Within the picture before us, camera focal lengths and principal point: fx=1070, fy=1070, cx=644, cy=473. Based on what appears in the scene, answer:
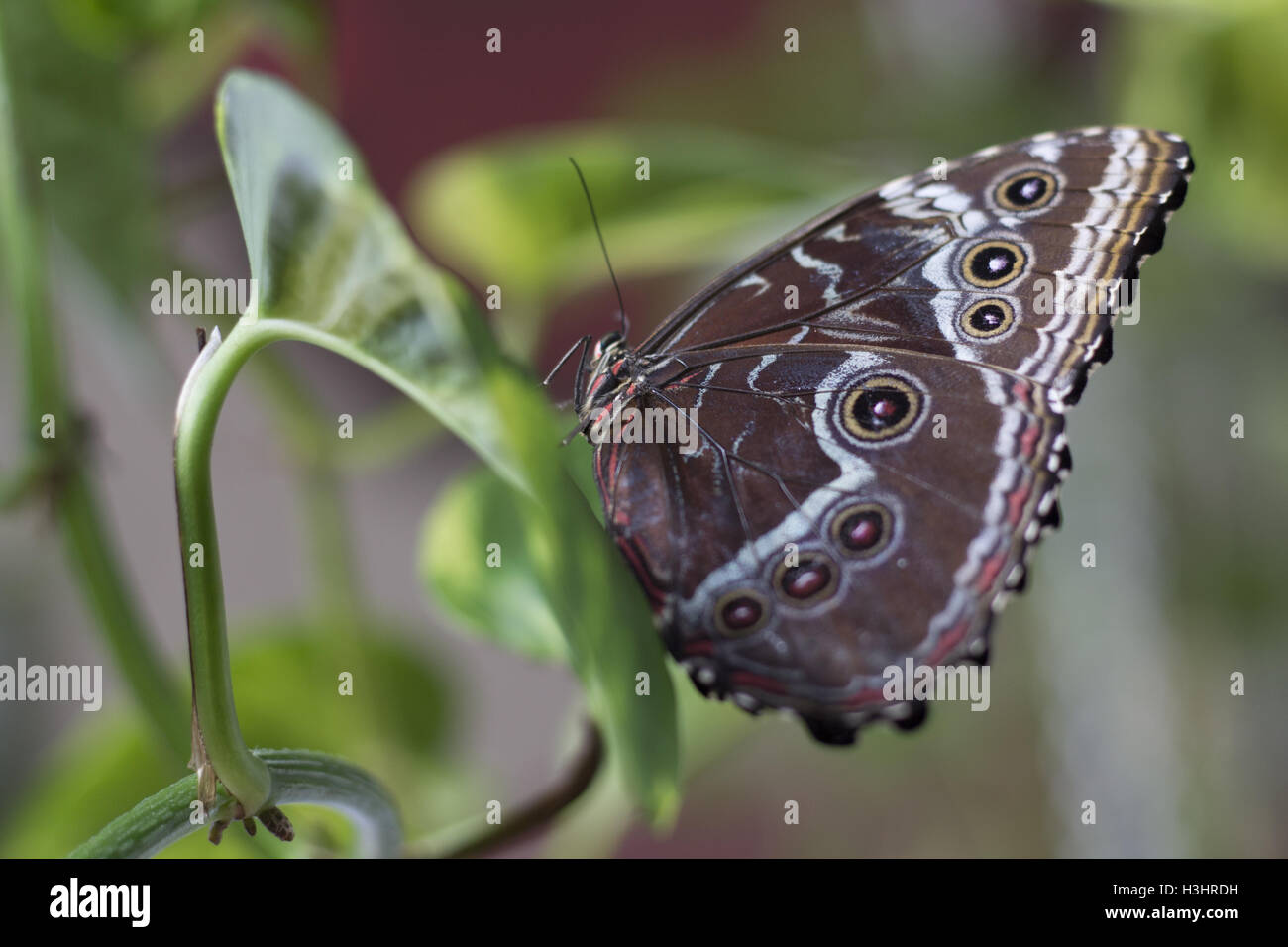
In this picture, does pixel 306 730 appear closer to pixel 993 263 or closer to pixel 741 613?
pixel 741 613

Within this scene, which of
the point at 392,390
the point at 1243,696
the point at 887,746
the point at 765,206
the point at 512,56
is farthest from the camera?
the point at 392,390
